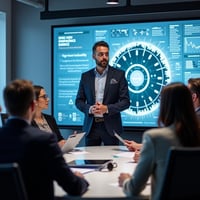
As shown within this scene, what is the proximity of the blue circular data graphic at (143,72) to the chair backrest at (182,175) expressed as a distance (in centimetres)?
364

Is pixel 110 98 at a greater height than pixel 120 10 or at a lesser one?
lesser

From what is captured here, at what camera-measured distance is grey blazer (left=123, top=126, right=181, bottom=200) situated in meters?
2.03

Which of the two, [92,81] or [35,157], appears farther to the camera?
[92,81]

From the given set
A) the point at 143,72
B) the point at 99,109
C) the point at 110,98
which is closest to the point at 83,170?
the point at 99,109

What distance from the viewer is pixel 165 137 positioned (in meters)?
2.05

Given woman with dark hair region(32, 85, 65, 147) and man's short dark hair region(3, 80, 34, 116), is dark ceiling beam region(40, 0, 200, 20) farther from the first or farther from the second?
man's short dark hair region(3, 80, 34, 116)

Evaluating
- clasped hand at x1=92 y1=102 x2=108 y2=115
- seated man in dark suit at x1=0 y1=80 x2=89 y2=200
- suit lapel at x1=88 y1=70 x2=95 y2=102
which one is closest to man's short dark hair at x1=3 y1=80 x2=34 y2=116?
seated man in dark suit at x1=0 y1=80 x2=89 y2=200

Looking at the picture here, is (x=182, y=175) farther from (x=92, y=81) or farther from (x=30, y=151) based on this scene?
(x=92, y=81)

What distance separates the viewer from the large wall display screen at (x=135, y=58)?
17.9 ft

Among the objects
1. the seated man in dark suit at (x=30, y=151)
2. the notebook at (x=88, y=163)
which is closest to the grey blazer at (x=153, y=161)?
the seated man in dark suit at (x=30, y=151)

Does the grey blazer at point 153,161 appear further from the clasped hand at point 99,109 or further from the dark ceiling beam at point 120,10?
the dark ceiling beam at point 120,10

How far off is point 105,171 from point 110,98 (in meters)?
1.82

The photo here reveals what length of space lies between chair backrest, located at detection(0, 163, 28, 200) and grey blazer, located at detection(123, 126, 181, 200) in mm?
527

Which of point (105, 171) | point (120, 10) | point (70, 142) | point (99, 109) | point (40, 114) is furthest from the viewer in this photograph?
point (120, 10)
